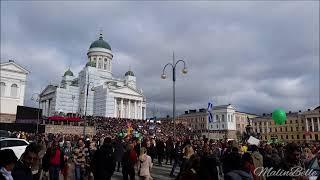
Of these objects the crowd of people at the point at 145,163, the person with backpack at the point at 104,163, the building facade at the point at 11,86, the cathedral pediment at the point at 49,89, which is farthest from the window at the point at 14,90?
the person with backpack at the point at 104,163

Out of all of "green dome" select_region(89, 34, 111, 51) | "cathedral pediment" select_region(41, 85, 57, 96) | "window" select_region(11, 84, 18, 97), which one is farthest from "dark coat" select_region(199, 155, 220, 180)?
"green dome" select_region(89, 34, 111, 51)

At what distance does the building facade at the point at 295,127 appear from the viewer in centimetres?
10009

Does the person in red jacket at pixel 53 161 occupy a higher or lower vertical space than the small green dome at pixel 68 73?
lower

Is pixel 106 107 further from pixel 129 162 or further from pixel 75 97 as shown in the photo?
pixel 129 162

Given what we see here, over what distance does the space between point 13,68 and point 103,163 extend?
201 feet

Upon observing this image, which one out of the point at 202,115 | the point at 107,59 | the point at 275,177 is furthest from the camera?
the point at 202,115

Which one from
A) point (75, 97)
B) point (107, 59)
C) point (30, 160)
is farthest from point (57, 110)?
point (30, 160)

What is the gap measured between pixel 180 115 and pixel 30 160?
126 metres

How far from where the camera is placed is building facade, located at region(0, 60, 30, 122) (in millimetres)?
62062

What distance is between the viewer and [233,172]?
5.16m

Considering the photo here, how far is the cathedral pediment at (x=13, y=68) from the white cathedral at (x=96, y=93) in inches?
822

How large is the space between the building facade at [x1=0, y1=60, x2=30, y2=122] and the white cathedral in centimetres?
2089

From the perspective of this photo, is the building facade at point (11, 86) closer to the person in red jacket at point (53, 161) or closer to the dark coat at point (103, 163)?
the person in red jacket at point (53, 161)

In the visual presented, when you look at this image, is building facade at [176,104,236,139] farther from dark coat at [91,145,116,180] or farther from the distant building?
dark coat at [91,145,116,180]
